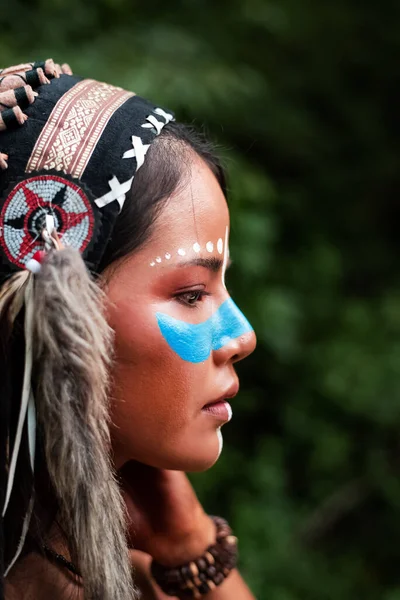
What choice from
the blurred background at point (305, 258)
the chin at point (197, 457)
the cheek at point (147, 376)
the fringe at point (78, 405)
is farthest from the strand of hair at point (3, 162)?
the blurred background at point (305, 258)

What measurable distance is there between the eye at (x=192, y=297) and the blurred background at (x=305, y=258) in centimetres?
124

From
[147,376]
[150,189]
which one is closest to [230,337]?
[147,376]

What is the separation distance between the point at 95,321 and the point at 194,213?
257mm

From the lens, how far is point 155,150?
127cm

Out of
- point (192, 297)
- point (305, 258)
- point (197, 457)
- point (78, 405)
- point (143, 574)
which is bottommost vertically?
point (305, 258)

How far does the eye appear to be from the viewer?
125cm

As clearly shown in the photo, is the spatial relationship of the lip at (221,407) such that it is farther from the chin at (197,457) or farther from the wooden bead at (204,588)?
the wooden bead at (204,588)

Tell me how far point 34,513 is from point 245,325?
45 centimetres

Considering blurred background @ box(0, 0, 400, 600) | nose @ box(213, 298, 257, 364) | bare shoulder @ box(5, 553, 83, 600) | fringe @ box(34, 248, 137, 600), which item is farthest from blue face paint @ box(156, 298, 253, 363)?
blurred background @ box(0, 0, 400, 600)

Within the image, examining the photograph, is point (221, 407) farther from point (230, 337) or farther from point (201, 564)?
point (201, 564)

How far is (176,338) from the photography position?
122 cm

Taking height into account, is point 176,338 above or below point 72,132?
below

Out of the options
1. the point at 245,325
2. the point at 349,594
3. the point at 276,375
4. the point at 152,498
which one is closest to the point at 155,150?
the point at 245,325

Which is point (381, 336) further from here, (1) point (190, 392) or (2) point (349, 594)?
(1) point (190, 392)
